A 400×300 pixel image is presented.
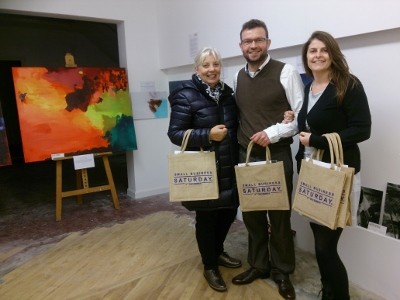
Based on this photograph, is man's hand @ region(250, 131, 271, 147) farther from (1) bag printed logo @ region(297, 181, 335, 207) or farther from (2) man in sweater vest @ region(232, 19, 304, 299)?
(1) bag printed logo @ region(297, 181, 335, 207)

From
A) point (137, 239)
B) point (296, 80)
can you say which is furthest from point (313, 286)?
point (137, 239)

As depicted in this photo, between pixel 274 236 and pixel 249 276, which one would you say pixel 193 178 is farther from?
pixel 249 276

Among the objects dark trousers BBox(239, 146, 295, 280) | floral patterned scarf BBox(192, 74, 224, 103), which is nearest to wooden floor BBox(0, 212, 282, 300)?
dark trousers BBox(239, 146, 295, 280)

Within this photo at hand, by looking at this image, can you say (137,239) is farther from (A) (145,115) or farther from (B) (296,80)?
(B) (296,80)

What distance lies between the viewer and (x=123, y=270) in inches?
83.6

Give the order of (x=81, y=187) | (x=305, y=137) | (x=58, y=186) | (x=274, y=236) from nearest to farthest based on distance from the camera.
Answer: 1. (x=305, y=137)
2. (x=274, y=236)
3. (x=58, y=186)
4. (x=81, y=187)

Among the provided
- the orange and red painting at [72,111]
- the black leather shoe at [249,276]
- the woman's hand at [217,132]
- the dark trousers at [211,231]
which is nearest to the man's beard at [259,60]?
the woman's hand at [217,132]

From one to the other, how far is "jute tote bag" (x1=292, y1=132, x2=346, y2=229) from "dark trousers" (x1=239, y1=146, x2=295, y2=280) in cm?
24

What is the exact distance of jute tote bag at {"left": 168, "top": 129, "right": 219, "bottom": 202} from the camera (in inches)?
64.8

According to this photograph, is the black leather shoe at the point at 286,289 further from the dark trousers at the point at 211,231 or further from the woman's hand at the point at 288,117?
the woman's hand at the point at 288,117

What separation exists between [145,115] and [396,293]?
2.75 metres

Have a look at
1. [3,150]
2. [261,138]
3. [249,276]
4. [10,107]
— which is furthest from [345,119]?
[10,107]

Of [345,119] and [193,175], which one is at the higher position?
[345,119]

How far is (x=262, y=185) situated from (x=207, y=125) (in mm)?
414
